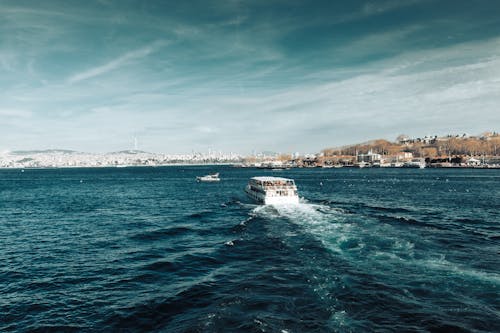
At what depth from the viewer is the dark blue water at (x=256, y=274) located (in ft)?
76.4

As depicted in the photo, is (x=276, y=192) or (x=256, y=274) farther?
(x=276, y=192)

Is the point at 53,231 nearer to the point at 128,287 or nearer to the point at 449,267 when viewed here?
the point at 128,287

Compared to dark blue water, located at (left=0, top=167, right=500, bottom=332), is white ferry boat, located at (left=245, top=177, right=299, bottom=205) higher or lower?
higher

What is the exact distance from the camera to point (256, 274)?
32188 millimetres

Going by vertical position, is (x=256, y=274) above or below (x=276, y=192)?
below

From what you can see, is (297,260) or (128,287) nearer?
(128,287)

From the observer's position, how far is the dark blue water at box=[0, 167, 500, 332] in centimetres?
2328

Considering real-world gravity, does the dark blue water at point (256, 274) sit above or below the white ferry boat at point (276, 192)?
below

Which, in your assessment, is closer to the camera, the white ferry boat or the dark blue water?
the dark blue water

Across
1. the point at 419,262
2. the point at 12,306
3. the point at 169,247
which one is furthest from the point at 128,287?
the point at 419,262

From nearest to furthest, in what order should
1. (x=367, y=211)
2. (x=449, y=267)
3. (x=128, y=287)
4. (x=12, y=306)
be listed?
1. (x=12, y=306)
2. (x=128, y=287)
3. (x=449, y=267)
4. (x=367, y=211)

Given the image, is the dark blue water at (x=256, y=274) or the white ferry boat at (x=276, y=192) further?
the white ferry boat at (x=276, y=192)

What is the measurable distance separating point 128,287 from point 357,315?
19.6 metres

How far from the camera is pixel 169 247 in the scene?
4400cm
